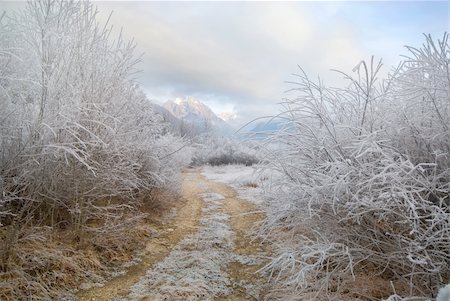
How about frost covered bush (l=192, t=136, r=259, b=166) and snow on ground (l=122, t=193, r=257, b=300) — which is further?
frost covered bush (l=192, t=136, r=259, b=166)

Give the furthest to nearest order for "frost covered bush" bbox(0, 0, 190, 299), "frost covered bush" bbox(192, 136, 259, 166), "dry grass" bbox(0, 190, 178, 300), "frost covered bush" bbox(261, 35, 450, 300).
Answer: "frost covered bush" bbox(192, 136, 259, 166) → "frost covered bush" bbox(0, 0, 190, 299) → "dry grass" bbox(0, 190, 178, 300) → "frost covered bush" bbox(261, 35, 450, 300)

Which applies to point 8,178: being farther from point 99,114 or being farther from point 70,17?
point 70,17

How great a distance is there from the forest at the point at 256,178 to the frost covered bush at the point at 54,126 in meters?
0.02

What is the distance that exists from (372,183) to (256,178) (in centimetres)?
196

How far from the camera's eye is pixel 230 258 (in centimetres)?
485

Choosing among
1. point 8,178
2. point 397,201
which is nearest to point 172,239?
point 8,178

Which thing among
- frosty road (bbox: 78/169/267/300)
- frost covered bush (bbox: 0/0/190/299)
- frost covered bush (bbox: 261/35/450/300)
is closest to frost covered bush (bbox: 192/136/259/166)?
frosty road (bbox: 78/169/267/300)

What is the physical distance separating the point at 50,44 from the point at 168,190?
198 inches

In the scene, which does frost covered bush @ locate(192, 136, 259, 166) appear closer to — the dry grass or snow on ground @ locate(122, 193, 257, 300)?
snow on ground @ locate(122, 193, 257, 300)

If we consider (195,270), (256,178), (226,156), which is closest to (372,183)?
(256,178)

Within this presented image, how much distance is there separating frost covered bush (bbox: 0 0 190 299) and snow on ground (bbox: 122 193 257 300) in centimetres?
102

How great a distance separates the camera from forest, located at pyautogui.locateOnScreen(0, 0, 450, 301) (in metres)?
2.75

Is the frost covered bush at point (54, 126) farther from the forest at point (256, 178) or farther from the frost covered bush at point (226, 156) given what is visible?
the frost covered bush at point (226, 156)

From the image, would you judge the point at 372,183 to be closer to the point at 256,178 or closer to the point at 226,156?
the point at 256,178
